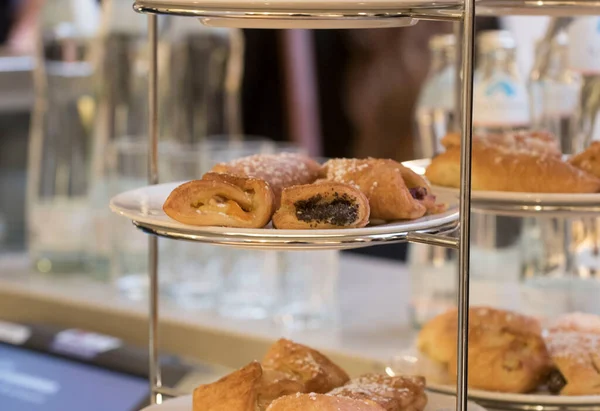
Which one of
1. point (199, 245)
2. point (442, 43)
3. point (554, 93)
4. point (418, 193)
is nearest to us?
point (418, 193)

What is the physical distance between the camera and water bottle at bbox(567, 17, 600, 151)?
1.09 m

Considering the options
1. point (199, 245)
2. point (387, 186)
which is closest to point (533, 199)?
point (387, 186)

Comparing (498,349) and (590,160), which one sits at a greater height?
(590,160)

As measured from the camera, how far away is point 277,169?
30.0 inches

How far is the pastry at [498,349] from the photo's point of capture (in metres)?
0.87

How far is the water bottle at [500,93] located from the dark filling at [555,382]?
1.68 feet

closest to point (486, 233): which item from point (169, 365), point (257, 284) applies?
point (257, 284)

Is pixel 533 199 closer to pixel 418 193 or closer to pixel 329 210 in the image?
pixel 418 193

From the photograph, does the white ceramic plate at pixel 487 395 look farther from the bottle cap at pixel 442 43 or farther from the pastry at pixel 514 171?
the bottle cap at pixel 442 43

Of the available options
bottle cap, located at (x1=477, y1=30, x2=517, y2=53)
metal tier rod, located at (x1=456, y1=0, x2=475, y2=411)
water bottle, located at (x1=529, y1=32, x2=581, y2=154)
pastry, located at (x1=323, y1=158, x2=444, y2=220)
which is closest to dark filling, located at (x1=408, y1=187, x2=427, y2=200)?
pastry, located at (x1=323, y1=158, x2=444, y2=220)

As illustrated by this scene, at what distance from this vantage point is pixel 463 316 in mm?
650

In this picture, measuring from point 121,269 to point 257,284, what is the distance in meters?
0.29

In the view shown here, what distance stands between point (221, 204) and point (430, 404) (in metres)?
0.24

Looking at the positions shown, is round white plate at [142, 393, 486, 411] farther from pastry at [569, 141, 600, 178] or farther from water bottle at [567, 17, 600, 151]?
water bottle at [567, 17, 600, 151]
